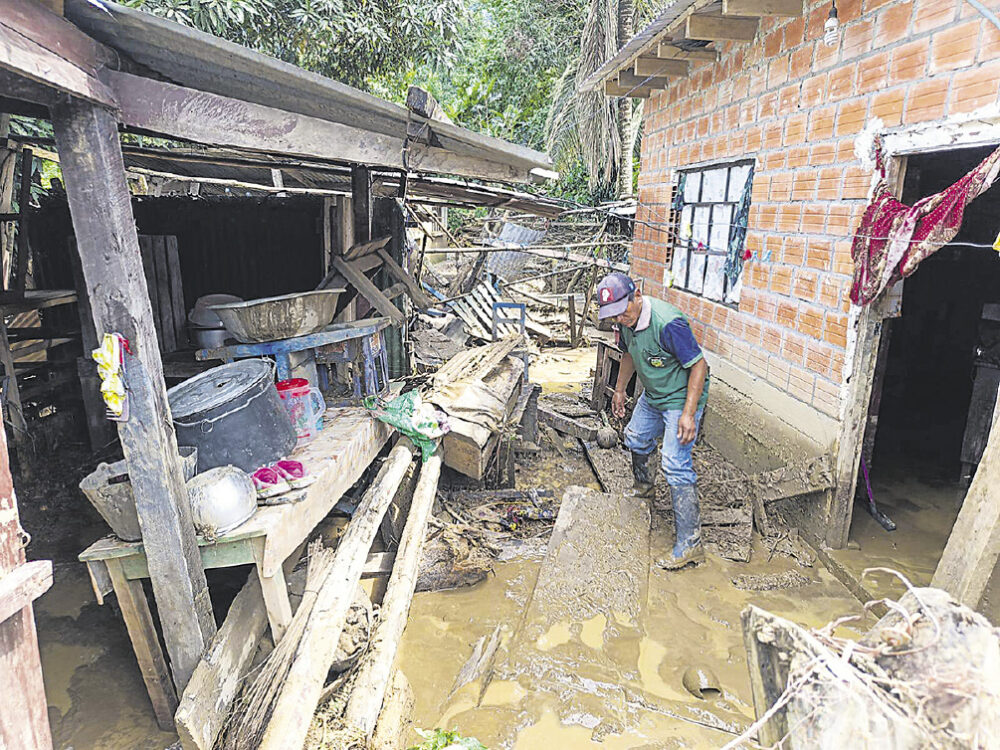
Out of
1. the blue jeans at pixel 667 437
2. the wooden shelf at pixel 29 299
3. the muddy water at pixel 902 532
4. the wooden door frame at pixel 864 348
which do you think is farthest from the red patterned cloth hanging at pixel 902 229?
the wooden shelf at pixel 29 299

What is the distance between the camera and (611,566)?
4199mm

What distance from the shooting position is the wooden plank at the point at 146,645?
9.25ft

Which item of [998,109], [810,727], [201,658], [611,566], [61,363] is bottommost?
[611,566]

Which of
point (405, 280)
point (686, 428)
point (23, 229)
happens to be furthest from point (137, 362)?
point (405, 280)

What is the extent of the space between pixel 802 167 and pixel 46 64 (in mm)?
4767

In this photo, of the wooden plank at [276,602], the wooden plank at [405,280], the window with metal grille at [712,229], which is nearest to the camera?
the wooden plank at [276,602]

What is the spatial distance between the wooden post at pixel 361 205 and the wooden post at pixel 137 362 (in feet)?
11.7

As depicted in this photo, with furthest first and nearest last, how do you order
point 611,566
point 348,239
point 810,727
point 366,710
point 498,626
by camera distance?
point 348,239 < point 611,566 < point 498,626 < point 366,710 < point 810,727

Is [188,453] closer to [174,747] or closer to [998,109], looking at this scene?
[174,747]

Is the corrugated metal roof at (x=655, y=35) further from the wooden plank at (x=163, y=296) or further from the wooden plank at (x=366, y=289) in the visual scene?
the wooden plank at (x=163, y=296)

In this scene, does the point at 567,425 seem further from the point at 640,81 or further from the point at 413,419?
the point at 640,81

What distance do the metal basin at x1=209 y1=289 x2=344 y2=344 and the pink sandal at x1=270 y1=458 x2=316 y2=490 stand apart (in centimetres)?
112

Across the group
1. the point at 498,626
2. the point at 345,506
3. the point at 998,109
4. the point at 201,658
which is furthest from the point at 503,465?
the point at 998,109

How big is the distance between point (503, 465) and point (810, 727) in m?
4.73
